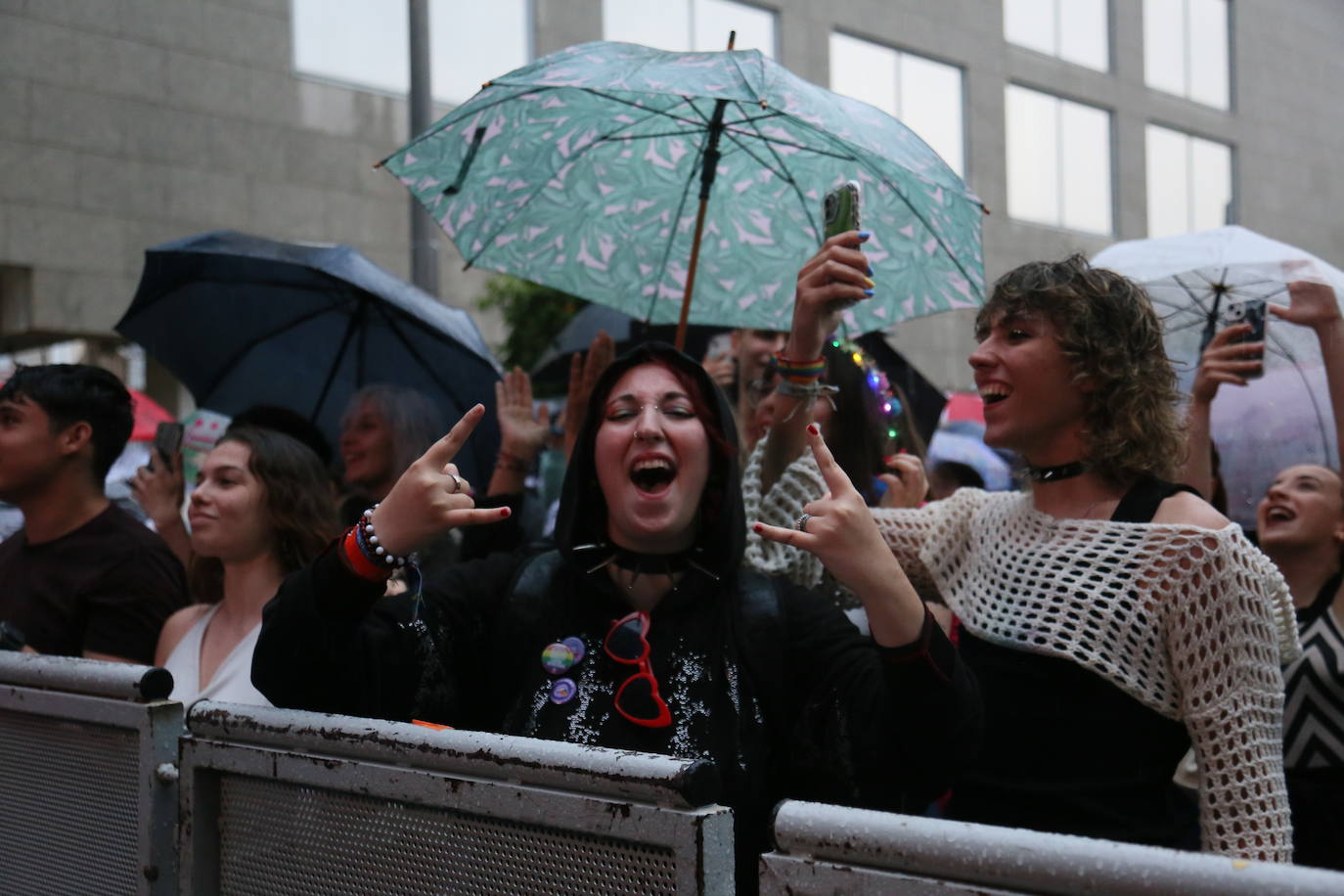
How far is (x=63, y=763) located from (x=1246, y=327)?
10.3ft

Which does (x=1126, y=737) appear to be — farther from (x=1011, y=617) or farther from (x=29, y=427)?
(x=29, y=427)

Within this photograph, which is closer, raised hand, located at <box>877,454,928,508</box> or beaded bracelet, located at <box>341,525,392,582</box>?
beaded bracelet, located at <box>341,525,392,582</box>

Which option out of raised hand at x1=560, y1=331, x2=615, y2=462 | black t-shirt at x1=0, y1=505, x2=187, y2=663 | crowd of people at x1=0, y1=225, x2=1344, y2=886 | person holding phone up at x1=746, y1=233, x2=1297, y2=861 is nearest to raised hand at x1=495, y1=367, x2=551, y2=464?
raised hand at x1=560, y1=331, x2=615, y2=462

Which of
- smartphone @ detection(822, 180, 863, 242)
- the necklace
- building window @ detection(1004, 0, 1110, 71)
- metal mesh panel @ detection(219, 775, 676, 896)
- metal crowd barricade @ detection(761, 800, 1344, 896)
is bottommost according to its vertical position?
metal mesh panel @ detection(219, 775, 676, 896)

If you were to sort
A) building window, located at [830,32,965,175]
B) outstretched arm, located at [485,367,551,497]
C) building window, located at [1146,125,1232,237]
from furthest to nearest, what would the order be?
1. building window, located at [1146,125,1232,237]
2. building window, located at [830,32,965,175]
3. outstretched arm, located at [485,367,551,497]

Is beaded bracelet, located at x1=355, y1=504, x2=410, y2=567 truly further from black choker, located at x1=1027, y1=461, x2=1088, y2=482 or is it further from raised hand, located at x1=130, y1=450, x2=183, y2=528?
raised hand, located at x1=130, y1=450, x2=183, y2=528

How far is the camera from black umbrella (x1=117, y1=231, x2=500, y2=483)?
4.74 m

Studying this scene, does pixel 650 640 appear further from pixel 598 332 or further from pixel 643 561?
pixel 598 332

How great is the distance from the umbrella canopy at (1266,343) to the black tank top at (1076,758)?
2015 millimetres

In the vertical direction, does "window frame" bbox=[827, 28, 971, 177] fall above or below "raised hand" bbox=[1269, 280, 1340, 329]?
above

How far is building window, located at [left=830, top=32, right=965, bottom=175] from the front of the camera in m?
20.0

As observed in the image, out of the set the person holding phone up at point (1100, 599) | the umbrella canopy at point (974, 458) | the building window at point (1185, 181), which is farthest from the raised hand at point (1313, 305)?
the building window at point (1185, 181)

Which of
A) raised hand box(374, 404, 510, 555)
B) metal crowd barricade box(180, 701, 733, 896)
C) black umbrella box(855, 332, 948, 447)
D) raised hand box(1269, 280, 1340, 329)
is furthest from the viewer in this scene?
black umbrella box(855, 332, 948, 447)

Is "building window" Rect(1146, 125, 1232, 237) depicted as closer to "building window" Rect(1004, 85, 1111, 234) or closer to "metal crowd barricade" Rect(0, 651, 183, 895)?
"building window" Rect(1004, 85, 1111, 234)
